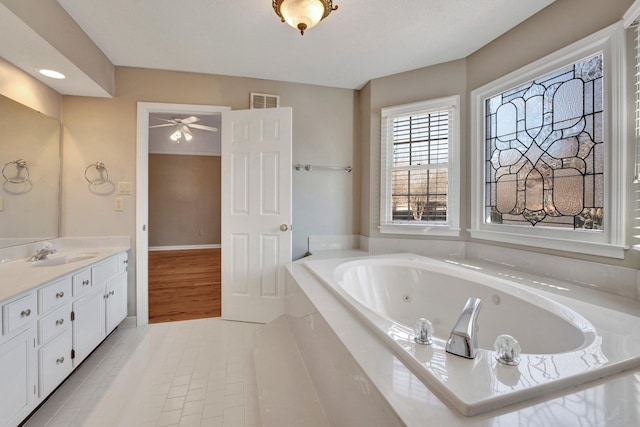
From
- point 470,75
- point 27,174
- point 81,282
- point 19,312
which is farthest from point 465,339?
point 27,174

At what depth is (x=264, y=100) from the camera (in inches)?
106

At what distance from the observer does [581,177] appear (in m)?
1.65

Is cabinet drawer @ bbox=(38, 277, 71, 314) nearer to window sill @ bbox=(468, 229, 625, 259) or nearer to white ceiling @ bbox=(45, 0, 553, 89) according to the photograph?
white ceiling @ bbox=(45, 0, 553, 89)

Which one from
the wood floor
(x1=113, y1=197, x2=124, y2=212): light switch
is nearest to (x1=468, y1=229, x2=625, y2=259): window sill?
the wood floor

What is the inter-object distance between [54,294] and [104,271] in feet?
1.84

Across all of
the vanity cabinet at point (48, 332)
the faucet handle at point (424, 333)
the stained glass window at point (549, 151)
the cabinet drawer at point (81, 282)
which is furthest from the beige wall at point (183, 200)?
the faucet handle at point (424, 333)

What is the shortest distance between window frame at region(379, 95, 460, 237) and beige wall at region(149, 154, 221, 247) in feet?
14.9

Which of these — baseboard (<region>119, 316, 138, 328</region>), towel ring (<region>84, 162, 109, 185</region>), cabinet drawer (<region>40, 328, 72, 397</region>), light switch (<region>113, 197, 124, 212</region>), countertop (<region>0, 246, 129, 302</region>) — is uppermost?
towel ring (<region>84, 162, 109, 185</region>)

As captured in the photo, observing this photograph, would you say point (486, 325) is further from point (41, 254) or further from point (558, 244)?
point (41, 254)

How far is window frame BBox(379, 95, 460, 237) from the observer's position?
244 cm

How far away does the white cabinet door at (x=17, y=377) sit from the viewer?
1159mm

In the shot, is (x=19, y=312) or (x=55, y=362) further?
(x=55, y=362)

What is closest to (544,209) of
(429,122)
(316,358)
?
(429,122)

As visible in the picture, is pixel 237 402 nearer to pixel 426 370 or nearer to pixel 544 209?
pixel 426 370
